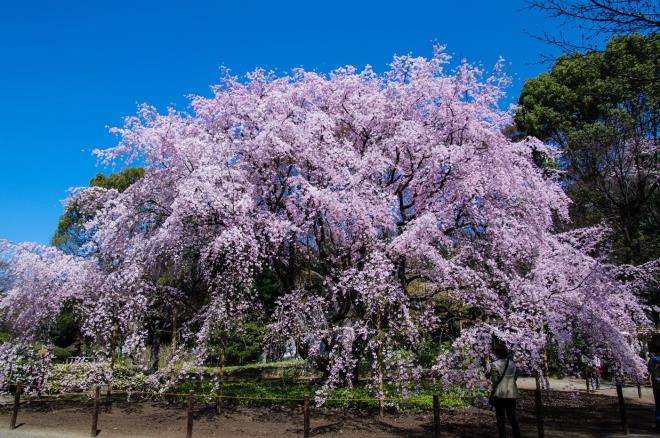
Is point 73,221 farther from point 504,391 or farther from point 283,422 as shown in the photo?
point 504,391

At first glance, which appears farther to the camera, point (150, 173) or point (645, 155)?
point (645, 155)

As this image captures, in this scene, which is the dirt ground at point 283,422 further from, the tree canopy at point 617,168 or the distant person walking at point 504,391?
the tree canopy at point 617,168

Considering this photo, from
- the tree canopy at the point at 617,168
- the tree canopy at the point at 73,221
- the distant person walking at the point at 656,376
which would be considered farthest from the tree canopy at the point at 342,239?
the tree canopy at the point at 73,221

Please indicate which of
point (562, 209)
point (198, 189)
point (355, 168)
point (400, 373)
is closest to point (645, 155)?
point (562, 209)

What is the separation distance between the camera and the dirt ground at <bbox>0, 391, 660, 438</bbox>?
965cm

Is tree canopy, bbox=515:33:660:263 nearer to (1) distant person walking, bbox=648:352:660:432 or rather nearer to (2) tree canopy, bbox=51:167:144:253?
(1) distant person walking, bbox=648:352:660:432

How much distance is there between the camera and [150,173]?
A: 40.3 feet

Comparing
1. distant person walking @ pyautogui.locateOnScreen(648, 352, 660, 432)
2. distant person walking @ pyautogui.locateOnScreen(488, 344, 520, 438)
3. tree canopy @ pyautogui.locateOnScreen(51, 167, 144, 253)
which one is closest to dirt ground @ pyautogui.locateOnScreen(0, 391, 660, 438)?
distant person walking @ pyautogui.locateOnScreen(648, 352, 660, 432)

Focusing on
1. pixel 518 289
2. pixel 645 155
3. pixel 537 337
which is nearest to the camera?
pixel 537 337

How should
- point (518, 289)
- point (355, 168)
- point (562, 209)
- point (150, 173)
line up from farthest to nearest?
point (562, 209) < point (150, 173) < point (355, 168) < point (518, 289)

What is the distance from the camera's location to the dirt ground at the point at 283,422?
380 inches

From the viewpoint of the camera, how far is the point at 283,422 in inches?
413

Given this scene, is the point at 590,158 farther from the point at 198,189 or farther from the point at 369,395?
the point at 198,189

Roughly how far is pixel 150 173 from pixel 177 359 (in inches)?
192
